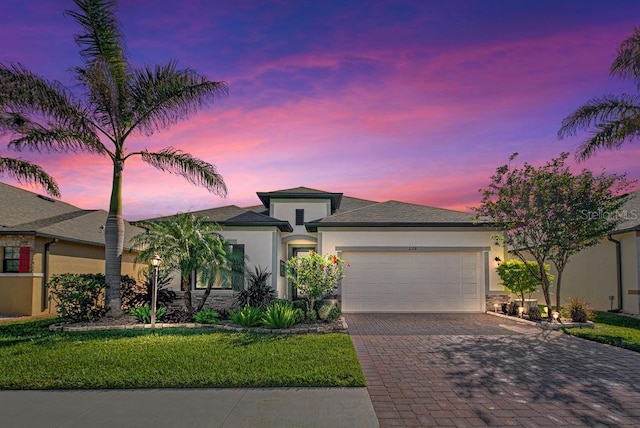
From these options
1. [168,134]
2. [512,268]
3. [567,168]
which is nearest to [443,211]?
[512,268]

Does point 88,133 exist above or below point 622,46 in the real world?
below

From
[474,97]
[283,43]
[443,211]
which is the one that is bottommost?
[443,211]

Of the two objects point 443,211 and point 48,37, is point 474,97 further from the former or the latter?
point 48,37

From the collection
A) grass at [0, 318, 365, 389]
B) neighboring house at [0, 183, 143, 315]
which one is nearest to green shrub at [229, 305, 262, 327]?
grass at [0, 318, 365, 389]

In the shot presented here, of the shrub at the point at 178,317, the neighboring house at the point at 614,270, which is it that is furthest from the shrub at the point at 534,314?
the shrub at the point at 178,317

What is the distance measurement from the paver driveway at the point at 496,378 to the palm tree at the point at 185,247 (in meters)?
4.66

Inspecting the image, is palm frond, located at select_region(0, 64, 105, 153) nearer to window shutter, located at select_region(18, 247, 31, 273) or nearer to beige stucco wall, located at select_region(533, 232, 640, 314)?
window shutter, located at select_region(18, 247, 31, 273)

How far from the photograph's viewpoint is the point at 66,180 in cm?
1594

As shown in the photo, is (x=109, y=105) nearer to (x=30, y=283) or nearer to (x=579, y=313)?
(x=30, y=283)

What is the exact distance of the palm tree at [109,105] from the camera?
11.5m

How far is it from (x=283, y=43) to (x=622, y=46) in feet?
31.4

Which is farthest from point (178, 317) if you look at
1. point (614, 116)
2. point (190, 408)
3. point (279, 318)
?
point (614, 116)

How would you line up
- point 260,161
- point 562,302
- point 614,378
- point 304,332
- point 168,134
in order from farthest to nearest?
point 562,302
point 260,161
point 168,134
point 304,332
point 614,378

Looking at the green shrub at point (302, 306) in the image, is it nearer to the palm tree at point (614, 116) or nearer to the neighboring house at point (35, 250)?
the neighboring house at point (35, 250)
